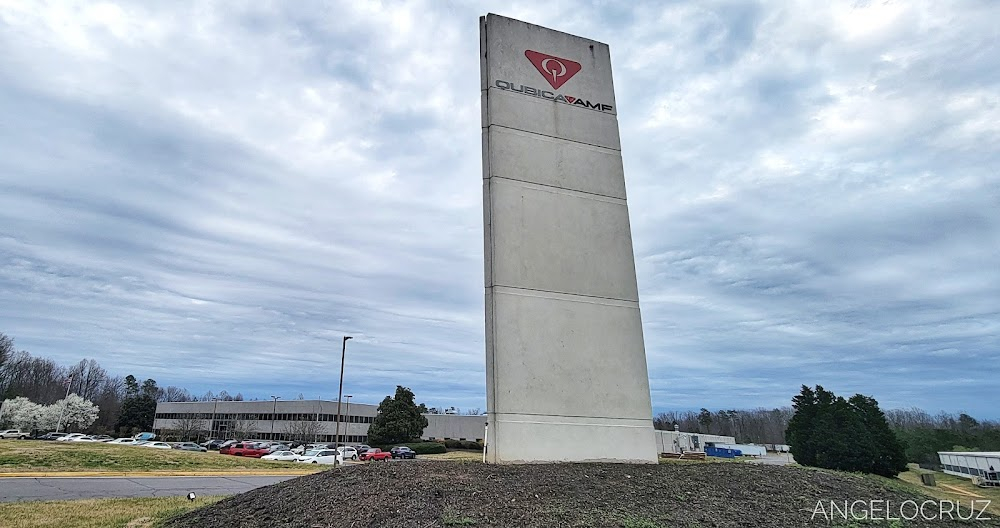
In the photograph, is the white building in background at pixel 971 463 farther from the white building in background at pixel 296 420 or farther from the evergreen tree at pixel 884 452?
the white building in background at pixel 296 420

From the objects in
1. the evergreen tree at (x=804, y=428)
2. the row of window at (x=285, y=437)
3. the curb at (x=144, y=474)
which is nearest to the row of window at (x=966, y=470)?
the evergreen tree at (x=804, y=428)

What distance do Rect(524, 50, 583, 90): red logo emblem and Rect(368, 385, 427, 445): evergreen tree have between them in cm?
3897

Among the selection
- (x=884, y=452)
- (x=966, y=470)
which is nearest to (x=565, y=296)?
(x=884, y=452)

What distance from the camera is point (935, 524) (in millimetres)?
6430

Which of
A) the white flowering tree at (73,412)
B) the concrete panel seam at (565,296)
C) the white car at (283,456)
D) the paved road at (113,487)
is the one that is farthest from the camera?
the white flowering tree at (73,412)

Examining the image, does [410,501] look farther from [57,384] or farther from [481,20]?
[57,384]

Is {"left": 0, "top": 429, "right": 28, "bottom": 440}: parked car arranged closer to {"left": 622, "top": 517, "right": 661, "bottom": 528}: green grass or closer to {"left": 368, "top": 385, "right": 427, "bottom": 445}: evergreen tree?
{"left": 368, "top": 385, "right": 427, "bottom": 445}: evergreen tree

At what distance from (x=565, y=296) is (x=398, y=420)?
39.6m

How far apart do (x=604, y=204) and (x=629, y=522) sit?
238 inches

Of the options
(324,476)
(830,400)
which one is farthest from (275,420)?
(324,476)

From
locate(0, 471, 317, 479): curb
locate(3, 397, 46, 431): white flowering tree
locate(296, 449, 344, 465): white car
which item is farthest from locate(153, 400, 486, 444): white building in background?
locate(0, 471, 317, 479): curb

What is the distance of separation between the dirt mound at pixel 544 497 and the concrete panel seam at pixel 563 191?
463 cm

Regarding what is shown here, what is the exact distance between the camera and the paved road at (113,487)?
13031 mm

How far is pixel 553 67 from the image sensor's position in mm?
10859
